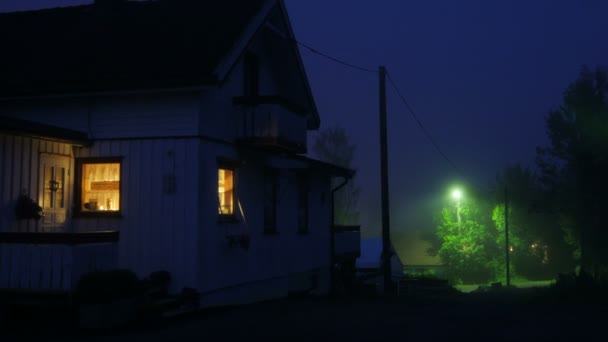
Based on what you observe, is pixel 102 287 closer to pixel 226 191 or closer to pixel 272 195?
A: pixel 226 191

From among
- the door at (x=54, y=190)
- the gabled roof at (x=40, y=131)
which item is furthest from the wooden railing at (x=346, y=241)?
the gabled roof at (x=40, y=131)

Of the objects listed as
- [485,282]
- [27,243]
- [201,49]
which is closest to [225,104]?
[201,49]

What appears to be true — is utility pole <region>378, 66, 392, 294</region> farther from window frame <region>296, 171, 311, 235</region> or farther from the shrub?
the shrub

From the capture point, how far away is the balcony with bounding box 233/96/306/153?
54.5ft

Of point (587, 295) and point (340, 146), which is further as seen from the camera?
point (340, 146)

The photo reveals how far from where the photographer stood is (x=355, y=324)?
40.9 ft

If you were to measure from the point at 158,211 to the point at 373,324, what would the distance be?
5.65 meters

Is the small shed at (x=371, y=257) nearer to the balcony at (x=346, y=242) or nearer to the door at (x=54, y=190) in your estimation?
the balcony at (x=346, y=242)

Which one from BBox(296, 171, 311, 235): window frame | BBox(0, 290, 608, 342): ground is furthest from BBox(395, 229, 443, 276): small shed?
BBox(0, 290, 608, 342): ground

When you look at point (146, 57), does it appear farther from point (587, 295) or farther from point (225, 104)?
point (587, 295)

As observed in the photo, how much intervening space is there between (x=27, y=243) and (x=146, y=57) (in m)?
5.79

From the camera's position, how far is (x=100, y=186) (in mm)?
15727

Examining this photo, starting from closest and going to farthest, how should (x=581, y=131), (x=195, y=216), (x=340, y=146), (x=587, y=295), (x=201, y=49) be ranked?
(x=195, y=216) < (x=201, y=49) < (x=587, y=295) < (x=581, y=131) < (x=340, y=146)

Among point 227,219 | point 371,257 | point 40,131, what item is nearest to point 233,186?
point 227,219
